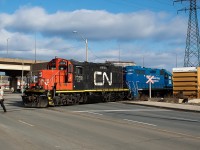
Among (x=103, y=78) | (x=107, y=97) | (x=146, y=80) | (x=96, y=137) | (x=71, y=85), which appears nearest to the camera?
(x=96, y=137)

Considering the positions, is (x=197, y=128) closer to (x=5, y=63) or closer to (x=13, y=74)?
(x=5, y=63)

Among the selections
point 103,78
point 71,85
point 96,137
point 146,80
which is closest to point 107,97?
point 103,78

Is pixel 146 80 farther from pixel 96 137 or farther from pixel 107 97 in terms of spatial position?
pixel 96 137

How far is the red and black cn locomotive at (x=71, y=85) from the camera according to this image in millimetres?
27000

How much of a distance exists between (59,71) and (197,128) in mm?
15389

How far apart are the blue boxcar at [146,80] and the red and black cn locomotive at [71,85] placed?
7.97ft

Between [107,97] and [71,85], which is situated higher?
[71,85]

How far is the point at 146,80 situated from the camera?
127 ft

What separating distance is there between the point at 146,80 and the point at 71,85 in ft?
40.4

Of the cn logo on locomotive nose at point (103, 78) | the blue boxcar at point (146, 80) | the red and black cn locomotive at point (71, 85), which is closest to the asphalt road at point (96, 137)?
the red and black cn locomotive at point (71, 85)

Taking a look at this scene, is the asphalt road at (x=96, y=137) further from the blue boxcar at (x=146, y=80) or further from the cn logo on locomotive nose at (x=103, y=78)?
the blue boxcar at (x=146, y=80)

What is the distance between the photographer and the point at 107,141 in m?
11.1

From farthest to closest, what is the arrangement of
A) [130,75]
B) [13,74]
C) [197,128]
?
[13,74]
[130,75]
[197,128]

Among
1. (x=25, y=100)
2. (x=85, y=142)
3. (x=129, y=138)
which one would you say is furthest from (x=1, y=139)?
(x=25, y=100)
